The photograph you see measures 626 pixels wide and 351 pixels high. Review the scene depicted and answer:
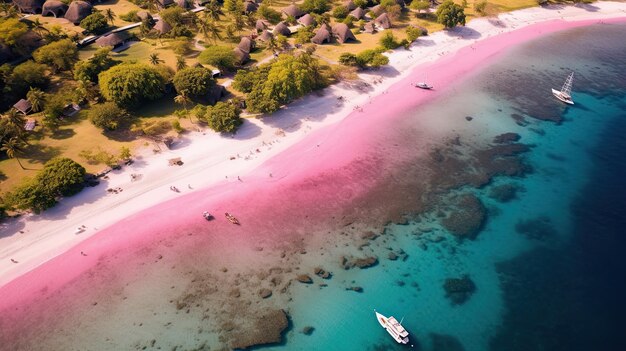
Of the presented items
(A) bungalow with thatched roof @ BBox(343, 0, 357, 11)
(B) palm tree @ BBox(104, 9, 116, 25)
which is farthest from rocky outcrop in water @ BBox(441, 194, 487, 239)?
(B) palm tree @ BBox(104, 9, 116, 25)

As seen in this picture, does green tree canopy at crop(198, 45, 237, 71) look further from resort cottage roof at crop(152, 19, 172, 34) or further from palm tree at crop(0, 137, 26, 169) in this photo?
palm tree at crop(0, 137, 26, 169)

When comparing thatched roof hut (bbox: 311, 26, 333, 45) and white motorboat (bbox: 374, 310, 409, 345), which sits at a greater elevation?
thatched roof hut (bbox: 311, 26, 333, 45)

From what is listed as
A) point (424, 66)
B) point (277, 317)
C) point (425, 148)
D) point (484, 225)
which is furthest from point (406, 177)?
point (424, 66)

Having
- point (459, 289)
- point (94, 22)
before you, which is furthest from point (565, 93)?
point (94, 22)

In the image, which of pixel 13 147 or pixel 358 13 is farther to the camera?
pixel 358 13

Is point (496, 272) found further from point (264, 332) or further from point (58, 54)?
point (58, 54)
